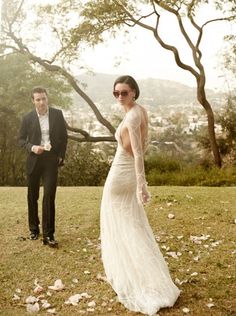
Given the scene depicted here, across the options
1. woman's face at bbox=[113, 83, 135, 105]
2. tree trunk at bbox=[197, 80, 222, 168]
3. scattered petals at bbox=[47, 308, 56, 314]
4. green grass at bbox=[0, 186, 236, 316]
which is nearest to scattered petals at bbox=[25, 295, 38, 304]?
green grass at bbox=[0, 186, 236, 316]

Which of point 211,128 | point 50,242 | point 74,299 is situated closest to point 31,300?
point 74,299

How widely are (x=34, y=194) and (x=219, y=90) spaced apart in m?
23.7

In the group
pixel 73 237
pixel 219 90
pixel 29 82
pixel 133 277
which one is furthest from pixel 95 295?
pixel 219 90

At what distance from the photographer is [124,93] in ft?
15.7

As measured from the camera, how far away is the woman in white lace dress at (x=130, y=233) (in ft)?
15.9

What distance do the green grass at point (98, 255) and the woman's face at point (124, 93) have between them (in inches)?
81.3

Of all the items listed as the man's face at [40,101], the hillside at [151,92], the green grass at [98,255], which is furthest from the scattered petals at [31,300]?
the hillside at [151,92]

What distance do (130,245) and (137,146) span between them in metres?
1.05

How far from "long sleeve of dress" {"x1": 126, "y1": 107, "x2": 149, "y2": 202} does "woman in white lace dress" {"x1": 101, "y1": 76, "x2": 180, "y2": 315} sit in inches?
0.5

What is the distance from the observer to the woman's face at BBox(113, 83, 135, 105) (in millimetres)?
4793

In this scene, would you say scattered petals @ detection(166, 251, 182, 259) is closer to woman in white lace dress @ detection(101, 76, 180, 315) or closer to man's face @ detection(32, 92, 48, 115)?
woman in white lace dress @ detection(101, 76, 180, 315)

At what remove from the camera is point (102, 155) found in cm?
2317

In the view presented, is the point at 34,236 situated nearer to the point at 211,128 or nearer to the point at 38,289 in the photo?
the point at 38,289

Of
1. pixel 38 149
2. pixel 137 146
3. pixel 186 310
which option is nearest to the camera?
pixel 137 146
